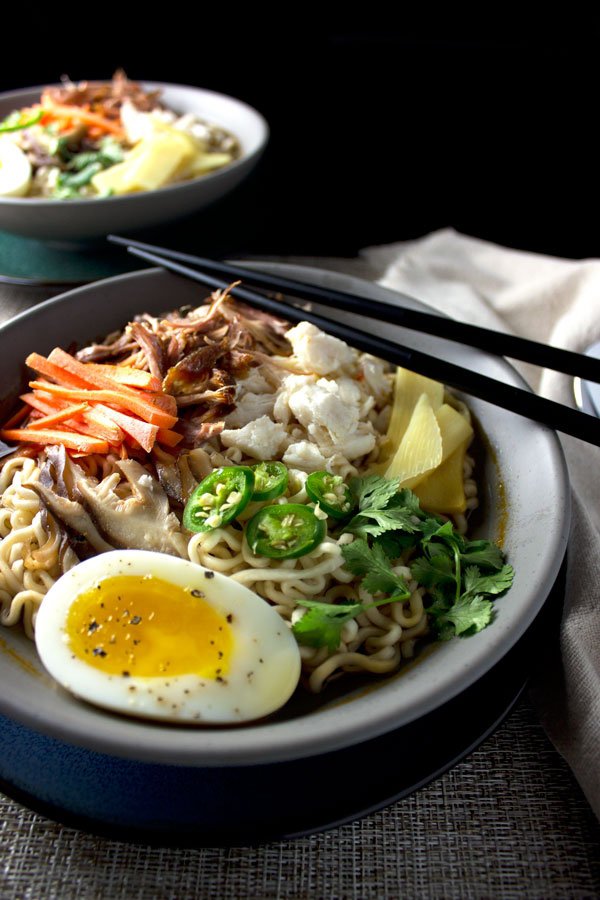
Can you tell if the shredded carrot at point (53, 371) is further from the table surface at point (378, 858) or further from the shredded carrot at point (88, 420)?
the table surface at point (378, 858)

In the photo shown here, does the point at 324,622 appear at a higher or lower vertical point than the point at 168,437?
lower

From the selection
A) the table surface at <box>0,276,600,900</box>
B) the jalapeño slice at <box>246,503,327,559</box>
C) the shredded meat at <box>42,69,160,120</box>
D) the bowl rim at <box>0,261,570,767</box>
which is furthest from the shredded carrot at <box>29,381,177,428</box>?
the shredded meat at <box>42,69,160,120</box>

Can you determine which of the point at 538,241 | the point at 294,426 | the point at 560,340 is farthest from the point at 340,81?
the point at 294,426

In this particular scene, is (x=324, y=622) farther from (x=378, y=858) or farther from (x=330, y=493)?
(x=378, y=858)

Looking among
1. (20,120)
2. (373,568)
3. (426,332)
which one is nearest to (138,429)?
(373,568)

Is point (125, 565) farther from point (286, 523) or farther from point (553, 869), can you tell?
point (553, 869)
